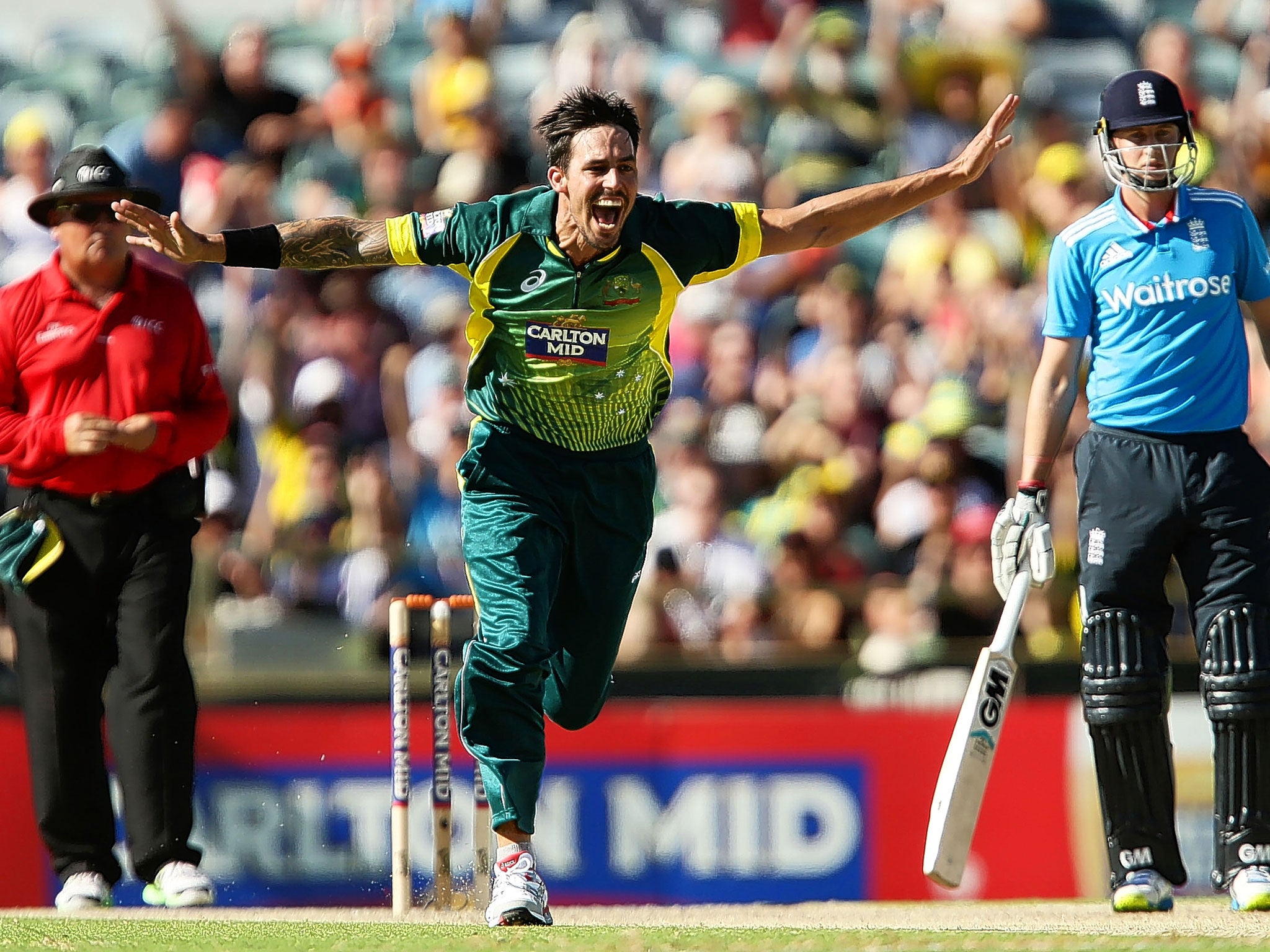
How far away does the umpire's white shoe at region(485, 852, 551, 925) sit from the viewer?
18.4ft

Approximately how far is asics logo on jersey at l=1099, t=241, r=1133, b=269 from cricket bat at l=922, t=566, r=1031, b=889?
101 centimetres

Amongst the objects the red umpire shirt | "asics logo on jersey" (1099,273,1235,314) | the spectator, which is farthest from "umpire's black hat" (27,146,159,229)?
the spectator

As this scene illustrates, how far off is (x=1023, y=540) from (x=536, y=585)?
1.59 m

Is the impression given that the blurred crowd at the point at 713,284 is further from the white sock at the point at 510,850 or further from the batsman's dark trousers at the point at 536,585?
the white sock at the point at 510,850

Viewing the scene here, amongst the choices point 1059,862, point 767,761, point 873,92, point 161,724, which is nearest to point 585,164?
point 161,724

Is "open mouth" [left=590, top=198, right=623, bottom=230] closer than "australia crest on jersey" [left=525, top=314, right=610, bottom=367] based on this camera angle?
Yes

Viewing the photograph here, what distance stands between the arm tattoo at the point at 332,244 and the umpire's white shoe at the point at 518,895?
1903 mm

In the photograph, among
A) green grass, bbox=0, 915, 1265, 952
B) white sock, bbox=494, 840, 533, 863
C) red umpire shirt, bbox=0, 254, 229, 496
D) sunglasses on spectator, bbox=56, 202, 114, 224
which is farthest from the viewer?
sunglasses on spectator, bbox=56, 202, 114, 224

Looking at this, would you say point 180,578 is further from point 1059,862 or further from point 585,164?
point 1059,862

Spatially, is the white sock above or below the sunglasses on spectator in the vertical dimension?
below

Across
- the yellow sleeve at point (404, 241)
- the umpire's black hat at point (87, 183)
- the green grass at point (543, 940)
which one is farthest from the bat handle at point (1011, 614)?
the umpire's black hat at point (87, 183)

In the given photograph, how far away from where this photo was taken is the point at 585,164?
5.79m

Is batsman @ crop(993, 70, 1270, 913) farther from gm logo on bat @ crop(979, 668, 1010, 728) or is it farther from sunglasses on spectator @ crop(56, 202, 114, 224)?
sunglasses on spectator @ crop(56, 202, 114, 224)

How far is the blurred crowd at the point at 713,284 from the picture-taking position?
33.7ft
